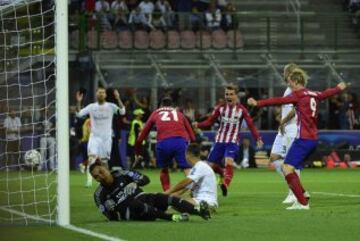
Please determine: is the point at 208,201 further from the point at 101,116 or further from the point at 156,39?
the point at 156,39

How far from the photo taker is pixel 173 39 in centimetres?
3622

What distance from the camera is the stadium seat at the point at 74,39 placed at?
114 ft

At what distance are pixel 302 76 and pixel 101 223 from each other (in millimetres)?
4167

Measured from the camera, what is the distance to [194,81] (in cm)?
3516

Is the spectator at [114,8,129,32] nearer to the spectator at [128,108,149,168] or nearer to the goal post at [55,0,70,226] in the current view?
the spectator at [128,108,149,168]

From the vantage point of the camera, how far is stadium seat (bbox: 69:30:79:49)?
114 feet

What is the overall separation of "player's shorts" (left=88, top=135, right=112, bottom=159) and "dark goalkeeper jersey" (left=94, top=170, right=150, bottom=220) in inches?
326

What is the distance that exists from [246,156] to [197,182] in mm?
19156

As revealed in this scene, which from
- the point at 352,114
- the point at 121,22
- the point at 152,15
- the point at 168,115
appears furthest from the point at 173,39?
the point at 168,115

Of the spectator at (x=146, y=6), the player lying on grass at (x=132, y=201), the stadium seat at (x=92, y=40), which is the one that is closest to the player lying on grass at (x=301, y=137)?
the player lying on grass at (x=132, y=201)

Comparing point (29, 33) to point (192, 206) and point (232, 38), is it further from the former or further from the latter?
point (232, 38)

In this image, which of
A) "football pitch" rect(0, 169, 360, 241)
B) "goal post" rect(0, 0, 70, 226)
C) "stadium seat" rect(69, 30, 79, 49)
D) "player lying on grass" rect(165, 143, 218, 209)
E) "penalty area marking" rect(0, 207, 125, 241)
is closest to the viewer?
"penalty area marking" rect(0, 207, 125, 241)

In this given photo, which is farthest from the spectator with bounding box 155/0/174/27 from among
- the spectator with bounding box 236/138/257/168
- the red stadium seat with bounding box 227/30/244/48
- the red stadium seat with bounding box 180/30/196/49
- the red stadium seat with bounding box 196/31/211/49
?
the spectator with bounding box 236/138/257/168

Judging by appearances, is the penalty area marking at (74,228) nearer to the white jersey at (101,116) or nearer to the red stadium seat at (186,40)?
the white jersey at (101,116)
